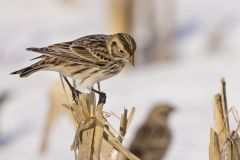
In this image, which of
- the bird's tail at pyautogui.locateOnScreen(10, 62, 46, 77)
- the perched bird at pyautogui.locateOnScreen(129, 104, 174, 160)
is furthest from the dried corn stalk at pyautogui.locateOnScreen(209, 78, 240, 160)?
the perched bird at pyautogui.locateOnScreen(129, 104, 174, 160)

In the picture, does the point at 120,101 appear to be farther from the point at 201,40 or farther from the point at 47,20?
the point at 47,20

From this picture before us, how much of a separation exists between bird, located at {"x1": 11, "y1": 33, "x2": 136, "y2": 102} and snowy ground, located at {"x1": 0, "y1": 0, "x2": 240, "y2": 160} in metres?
3.90

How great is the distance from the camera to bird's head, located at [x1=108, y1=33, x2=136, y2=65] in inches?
237

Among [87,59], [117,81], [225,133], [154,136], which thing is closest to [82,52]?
[87,59]

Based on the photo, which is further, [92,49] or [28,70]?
[92,49]

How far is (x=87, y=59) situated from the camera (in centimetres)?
608

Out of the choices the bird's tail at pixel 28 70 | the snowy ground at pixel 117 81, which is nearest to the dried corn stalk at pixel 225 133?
the bird's tail at pixel 28 70

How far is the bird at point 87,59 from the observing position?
235 inches

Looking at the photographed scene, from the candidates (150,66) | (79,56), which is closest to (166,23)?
(150,66)

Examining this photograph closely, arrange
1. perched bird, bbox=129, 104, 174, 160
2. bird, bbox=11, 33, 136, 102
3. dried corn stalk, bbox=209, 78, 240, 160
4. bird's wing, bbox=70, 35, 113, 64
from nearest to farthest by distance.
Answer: dried corn stalk, bbox=209, 78, 240, 160 < bird, bbox=11, 33, 136, 102 < bird's wing, bbox=70, 35, 113, 64 < perched bird, bbox=129, 104, 174, 160

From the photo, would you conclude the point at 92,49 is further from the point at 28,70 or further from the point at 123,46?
the point at 28,70

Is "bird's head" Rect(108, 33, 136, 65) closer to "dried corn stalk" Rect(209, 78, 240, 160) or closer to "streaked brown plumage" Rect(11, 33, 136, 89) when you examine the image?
"streaked brown plumage" Rect(11, 33, 136, 89)

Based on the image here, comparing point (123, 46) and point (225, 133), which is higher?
point (123, 46)

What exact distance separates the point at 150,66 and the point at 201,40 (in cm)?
176
